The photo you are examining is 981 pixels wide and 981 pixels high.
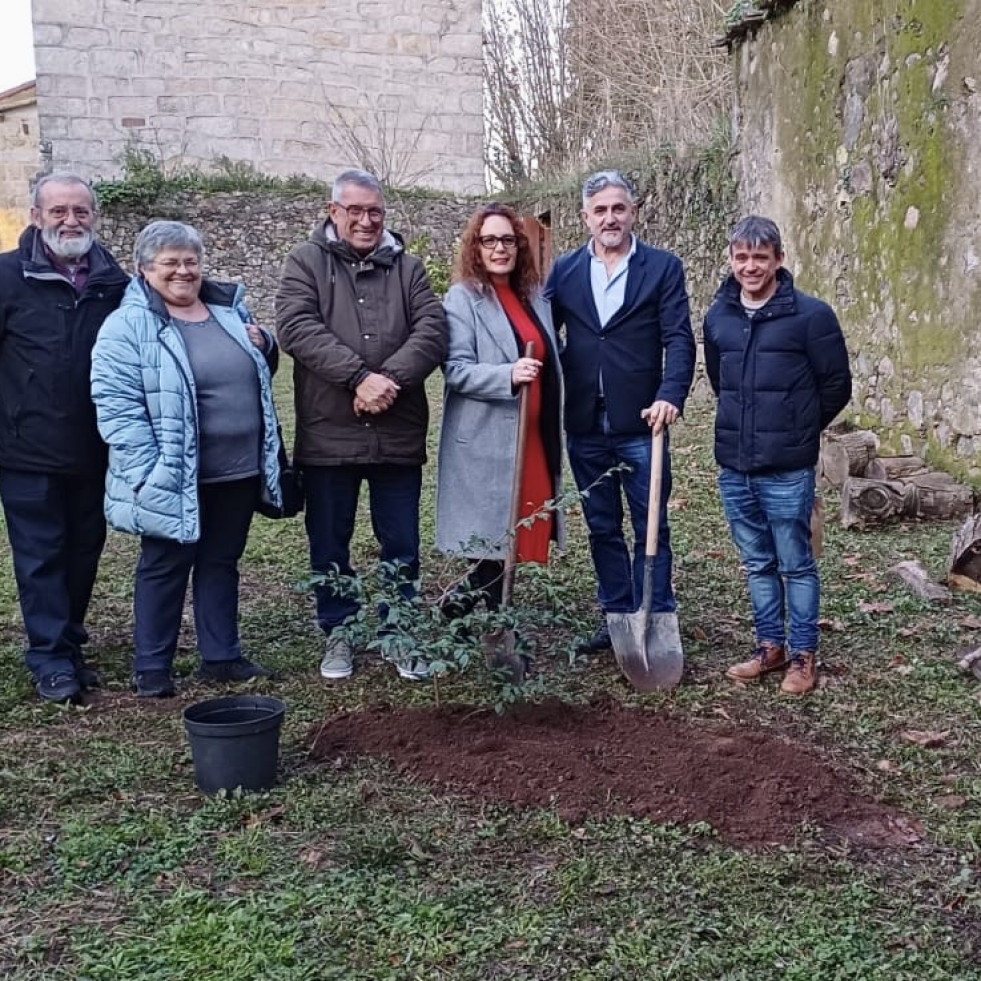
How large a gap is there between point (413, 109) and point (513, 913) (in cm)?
1714

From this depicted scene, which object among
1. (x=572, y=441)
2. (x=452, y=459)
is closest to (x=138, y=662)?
(x=452, y=459)

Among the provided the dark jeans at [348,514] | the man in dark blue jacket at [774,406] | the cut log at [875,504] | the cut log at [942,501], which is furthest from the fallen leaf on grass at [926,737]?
the cut log at [942,501]

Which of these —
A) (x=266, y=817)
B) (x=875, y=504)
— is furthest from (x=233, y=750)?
(x=875, y=504)

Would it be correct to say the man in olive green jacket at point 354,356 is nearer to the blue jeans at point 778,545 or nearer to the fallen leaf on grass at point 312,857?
the fallen leaf on grass at point 312,857

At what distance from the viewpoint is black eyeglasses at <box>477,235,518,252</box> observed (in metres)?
3.98

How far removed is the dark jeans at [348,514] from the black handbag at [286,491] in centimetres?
3

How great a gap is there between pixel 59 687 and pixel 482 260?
2.21 meters

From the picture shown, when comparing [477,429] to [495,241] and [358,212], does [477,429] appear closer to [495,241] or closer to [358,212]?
[495,241]

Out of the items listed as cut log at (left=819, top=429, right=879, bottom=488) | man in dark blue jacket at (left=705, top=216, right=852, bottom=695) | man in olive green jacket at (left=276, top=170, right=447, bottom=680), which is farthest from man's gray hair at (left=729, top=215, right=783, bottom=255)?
cut log at (left=819, top=429, right=879, bottom=488)

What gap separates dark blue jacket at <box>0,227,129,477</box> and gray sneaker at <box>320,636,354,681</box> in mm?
1160

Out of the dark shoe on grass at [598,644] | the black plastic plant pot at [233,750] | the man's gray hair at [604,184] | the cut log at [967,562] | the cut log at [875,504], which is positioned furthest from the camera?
the cut log at [875,504]

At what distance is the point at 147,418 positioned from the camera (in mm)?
3861

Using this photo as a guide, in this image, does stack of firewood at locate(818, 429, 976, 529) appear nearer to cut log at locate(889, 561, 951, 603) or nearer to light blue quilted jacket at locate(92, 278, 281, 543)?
cut log at locate(889, 561, 951, 603)

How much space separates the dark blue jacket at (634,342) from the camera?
4.17 m
